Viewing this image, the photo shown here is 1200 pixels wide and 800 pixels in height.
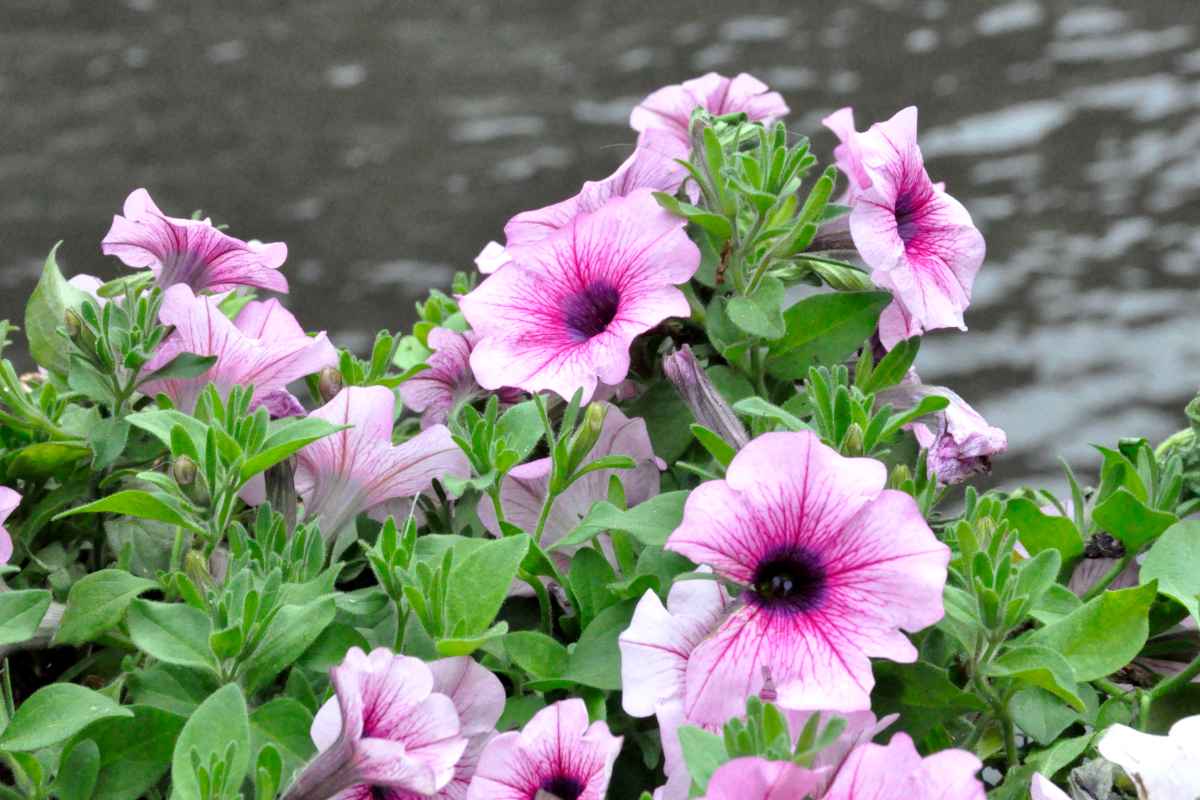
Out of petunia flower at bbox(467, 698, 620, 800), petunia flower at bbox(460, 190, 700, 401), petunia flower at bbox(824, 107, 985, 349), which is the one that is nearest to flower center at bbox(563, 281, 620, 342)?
petunia flower at bbox(460, 190, 700, 401)

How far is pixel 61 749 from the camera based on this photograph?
0.63 metres

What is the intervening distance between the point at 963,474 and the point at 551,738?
276 mm

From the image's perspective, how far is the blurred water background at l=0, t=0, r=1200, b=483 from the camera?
2576 millimetres

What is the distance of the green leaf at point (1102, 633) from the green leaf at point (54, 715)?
0.39 metres

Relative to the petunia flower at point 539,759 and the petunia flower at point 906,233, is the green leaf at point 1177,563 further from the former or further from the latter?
the petunia flower at point 539,759

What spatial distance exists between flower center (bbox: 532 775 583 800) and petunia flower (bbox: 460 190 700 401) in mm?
194

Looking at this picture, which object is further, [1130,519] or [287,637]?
[1130,519]

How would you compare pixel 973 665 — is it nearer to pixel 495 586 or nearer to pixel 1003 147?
pixel 495 586

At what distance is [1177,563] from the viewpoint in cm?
68

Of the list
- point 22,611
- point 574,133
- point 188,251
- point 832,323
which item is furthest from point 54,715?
point 574,133

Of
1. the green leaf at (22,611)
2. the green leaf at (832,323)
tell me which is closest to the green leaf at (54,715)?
the green leaf at (22,611)

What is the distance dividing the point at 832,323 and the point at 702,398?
0.32ft

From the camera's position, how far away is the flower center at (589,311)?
74 centimetres

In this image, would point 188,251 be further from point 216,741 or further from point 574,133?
point 574,133
